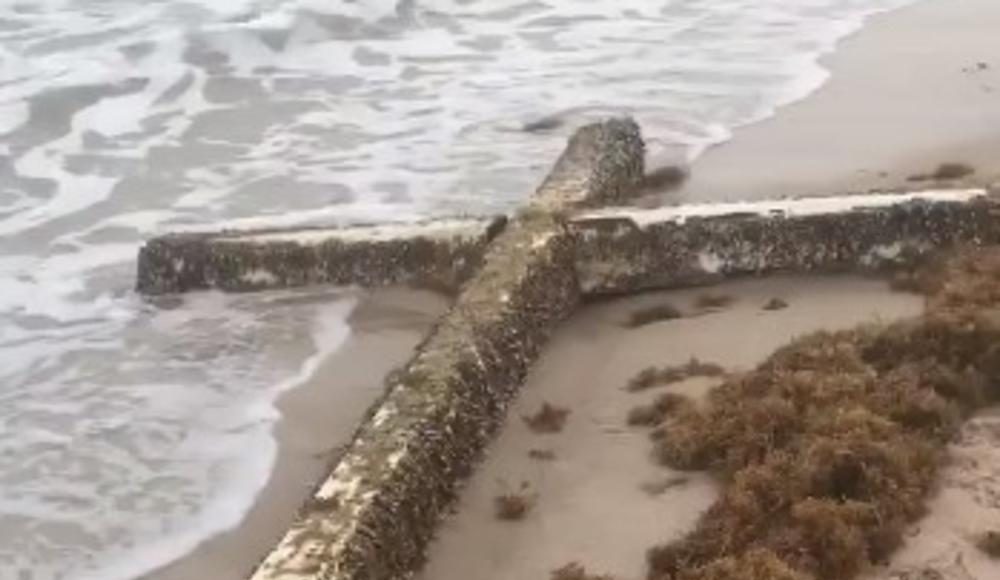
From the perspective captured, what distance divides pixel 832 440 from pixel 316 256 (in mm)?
3314

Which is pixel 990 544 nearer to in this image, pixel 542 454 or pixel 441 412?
Answer: pixel 542 454

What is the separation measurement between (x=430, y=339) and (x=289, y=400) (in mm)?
1044

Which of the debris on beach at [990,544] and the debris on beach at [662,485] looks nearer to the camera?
the debris on beach at [990,544]

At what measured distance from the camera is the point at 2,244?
8859 millimetres

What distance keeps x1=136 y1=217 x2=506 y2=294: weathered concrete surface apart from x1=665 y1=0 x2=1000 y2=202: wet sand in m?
1.79

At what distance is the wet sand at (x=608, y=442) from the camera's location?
482 centimetres

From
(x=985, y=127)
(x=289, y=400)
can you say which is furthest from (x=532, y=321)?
(x=985, y=127)

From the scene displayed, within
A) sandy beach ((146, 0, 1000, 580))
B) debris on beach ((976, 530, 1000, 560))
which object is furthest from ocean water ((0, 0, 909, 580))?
debris on beach ((976, 530, 1000, 560))

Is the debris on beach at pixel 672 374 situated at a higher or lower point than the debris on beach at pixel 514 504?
higher

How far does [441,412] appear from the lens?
5195 mm

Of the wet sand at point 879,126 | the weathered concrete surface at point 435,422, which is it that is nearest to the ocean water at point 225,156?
the wet sand at point 879,126

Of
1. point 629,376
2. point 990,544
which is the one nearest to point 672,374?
point 629,376

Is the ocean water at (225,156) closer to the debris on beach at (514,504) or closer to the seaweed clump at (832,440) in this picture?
the debris on beach at (514,504)

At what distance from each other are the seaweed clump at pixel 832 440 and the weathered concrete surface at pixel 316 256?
6.33 ft
